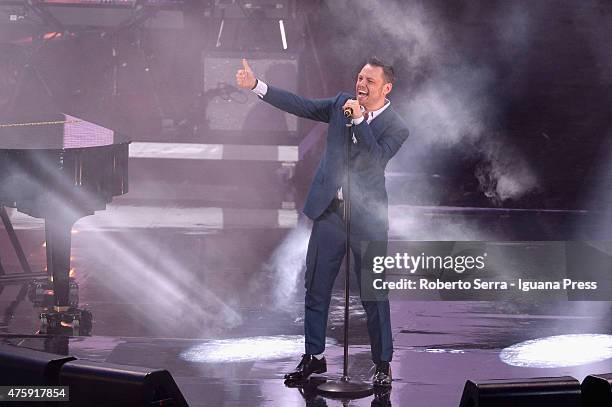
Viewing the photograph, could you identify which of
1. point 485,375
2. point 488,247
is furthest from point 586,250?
point 485,375

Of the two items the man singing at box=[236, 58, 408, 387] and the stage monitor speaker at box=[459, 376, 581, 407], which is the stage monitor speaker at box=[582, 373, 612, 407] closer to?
the stage monitor speaker at box=[459, 376, 581, 407]

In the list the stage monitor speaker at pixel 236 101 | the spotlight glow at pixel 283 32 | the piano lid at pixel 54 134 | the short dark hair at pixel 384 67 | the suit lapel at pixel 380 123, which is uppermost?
the spotlight glow at pixel 283 32

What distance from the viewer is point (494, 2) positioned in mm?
13125

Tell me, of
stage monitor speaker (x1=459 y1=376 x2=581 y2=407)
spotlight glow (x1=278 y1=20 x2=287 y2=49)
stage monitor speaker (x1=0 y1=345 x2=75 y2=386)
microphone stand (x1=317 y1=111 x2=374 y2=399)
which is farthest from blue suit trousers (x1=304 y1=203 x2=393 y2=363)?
spotlight glow (x1=278 y1=20 x2=287 y2=49)

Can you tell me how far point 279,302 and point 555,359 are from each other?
224cm

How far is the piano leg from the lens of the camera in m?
6.50

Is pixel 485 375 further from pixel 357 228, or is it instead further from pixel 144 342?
pixel 144 342

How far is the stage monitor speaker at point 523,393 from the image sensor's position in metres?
4.21

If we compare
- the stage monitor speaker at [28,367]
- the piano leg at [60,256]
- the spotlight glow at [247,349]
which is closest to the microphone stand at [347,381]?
the spotlight glow at [247,349]

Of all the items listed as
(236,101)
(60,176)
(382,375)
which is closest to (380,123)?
(382,375)

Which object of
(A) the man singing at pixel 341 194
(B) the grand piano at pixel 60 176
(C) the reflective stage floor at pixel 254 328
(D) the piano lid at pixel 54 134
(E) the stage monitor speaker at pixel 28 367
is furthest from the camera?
(D) the piano lid at pixel 54 134

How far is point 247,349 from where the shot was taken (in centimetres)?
613

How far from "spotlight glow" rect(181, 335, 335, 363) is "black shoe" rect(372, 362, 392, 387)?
29.8 inches

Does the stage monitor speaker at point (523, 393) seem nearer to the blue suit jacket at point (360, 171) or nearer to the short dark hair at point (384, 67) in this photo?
the blue suit jacket at point (360, 171)
